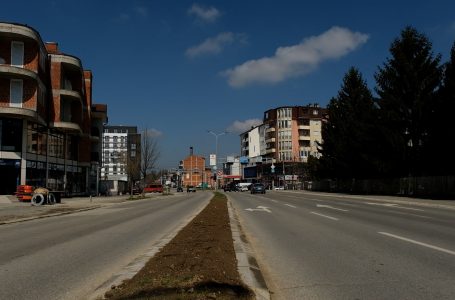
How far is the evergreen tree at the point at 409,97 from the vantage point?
48156 millimetres

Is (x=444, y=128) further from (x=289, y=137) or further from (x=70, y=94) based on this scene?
(x=289, y=137)

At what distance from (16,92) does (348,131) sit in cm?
3922

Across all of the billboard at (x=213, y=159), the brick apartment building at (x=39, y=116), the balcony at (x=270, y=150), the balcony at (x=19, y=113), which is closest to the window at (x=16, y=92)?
the brick apartment building at (x=39, y=116)

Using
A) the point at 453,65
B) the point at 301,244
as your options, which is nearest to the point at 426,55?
the point at 453,65

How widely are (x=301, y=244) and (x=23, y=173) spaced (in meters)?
40.4

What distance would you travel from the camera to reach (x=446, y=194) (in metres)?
41.0

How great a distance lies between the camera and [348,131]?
214 feet

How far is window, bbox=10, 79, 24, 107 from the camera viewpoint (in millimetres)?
47250

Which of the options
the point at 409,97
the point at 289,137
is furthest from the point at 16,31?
the point at 289,137

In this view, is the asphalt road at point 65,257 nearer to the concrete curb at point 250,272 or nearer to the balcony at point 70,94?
the concrete curb at point 250,272

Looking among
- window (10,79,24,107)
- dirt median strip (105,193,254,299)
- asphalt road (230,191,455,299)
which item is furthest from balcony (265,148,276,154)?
dirt median strip (105,193,254,299)

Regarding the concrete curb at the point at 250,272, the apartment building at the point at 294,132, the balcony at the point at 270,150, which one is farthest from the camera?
the balcony at the point at 270,150

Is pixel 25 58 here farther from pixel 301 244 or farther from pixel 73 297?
pixel 73 297

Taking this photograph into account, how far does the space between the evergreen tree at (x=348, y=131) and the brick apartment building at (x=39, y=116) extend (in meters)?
32.9
